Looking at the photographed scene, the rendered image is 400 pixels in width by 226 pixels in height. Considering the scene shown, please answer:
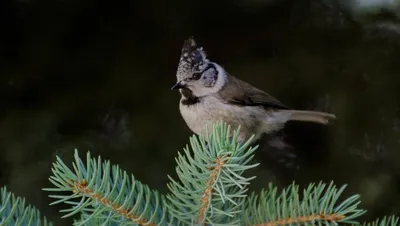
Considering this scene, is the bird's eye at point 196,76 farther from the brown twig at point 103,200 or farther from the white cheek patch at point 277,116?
the brown twig at point 103,200

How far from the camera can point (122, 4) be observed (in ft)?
5.82

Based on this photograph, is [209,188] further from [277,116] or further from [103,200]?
[277,116]

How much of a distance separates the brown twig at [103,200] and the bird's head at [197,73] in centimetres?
56

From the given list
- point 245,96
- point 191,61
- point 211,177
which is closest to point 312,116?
point 245,96

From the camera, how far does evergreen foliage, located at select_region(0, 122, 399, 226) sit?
30.7 inches

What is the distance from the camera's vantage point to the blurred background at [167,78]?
1688 mm

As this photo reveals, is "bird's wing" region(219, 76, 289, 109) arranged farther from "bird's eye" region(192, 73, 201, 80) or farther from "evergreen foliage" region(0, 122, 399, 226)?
"evergreen foliage" region(0, 122, 399, 226)

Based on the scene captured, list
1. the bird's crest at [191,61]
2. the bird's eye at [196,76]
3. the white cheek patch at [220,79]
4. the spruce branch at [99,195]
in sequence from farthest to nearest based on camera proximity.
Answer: the white cheek patch at [220,79] < the bird's eye at [196,76] < the bird's crest at [191,61] < the spruce branch at [99,195]

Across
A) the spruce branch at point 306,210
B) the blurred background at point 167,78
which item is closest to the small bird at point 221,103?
the blurred background at point 167,78

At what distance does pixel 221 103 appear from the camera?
1522 millimetres

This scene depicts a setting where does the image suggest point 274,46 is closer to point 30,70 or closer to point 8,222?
point 30,70

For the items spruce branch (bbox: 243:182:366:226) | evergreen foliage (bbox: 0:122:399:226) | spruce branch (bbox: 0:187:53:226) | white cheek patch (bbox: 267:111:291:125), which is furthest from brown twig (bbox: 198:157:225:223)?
white cheek patch (bbox: 267:111:291:125)

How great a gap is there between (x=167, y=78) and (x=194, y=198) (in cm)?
99

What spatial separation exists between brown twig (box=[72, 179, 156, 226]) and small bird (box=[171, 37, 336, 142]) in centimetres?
57
